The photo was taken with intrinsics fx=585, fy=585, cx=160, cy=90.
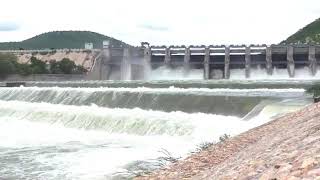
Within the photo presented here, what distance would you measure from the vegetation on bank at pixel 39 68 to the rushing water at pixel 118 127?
108ft

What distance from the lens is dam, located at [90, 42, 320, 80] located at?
64812mm

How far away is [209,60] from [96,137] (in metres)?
43.9

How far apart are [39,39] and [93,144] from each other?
535ft

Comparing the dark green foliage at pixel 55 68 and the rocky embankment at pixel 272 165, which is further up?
the rocky embankment at pixel 272 165

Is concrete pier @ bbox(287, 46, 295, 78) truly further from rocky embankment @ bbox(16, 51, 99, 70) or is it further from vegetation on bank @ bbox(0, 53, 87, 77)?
vegetation on bank @ bbox(0, 53, 87, 77)

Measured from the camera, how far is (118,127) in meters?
25.6

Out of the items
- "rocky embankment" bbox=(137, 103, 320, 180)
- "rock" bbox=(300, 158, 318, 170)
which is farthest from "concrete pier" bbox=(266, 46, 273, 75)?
"rock" bbox=(300, 158, 318, 170)

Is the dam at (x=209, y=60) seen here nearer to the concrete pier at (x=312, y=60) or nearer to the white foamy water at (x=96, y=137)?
the concrete pier at (x=312, y=60)

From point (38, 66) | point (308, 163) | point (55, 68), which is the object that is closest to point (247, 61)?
point (55, 68)

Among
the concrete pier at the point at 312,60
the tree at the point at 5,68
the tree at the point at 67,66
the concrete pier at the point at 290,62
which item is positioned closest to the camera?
the concrete pier at the point at 312,60

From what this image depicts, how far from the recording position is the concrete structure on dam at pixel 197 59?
64.9 m

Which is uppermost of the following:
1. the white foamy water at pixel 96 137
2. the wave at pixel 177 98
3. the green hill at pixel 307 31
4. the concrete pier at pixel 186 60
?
the green hill at pixel 307 31

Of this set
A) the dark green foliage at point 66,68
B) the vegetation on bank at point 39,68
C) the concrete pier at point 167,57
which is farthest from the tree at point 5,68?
the concrete pier at point 167,57

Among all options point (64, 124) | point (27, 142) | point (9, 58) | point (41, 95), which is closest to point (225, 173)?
point (27, 142)
